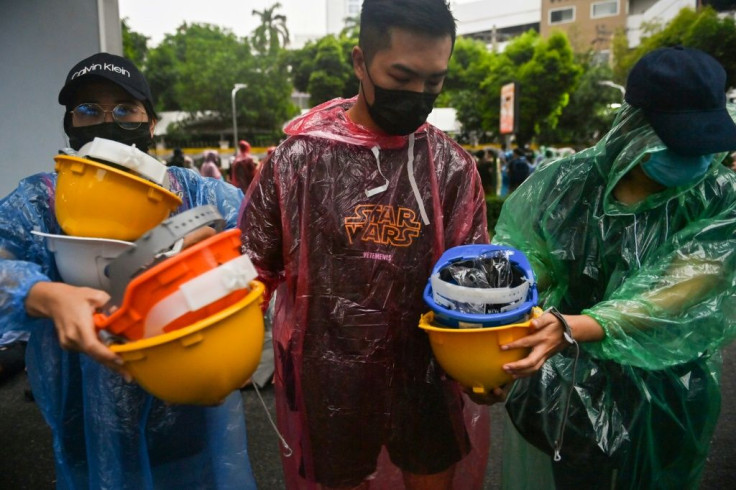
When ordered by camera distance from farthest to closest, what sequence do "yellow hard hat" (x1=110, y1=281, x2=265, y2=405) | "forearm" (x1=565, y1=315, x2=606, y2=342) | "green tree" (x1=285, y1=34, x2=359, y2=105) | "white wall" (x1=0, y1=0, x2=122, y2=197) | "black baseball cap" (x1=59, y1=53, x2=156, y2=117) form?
"green tree" (x1=285, y1=34, x2=359, y2=105) → "white wall" (x1=0, y1=0, x2=122, y2=197) → "black baseball cap" (x1=59, y1=53, x2=156, y2=117) → "forearm" (x1=565, y1=315, x2=606, y2=342) → "yellow hard hat" (x1=110, y1=281, x2=265, y2=405)

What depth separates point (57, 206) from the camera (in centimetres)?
118

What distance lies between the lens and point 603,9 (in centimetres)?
4656

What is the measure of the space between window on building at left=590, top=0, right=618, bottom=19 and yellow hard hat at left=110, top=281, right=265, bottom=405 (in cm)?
5253

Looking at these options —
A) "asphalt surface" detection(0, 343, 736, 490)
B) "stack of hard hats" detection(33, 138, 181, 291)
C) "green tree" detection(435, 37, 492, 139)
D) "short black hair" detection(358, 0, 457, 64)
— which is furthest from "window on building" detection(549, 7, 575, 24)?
"stack of hard hats" detection(33, 138, 181, 291)

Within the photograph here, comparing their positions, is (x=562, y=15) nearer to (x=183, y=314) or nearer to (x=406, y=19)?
(x=406, y=19)

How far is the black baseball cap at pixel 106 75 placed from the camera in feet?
4.82

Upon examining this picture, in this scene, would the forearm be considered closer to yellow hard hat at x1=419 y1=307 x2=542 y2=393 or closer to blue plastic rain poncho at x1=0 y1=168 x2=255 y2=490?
yellow hard hat at x1=419 y1=307 x2=542 y2=393

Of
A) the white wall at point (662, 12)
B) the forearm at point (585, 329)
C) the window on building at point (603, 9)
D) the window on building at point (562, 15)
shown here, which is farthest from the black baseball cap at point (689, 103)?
the window on building at point (562, 15)

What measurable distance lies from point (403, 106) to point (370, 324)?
0.54m

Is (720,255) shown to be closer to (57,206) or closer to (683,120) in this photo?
(683,120)

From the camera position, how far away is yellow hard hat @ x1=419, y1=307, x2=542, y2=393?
1.14 m

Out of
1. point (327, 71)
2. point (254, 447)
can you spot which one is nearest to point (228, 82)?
point (327, 71)

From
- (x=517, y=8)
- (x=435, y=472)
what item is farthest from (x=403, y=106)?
(x=517, y=8)

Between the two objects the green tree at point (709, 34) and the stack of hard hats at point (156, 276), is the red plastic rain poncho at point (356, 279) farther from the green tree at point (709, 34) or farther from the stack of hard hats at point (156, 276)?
the green tree at point (709, 34)
